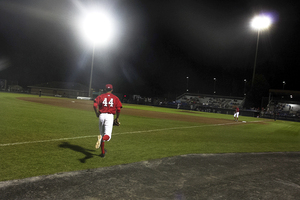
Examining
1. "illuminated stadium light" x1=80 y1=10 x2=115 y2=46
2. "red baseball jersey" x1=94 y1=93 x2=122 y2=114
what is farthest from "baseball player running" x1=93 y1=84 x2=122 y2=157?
"illuminated stadium light" x1=80 y1=10 x2=115 y2=46

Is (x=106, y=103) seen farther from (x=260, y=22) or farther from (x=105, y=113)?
(x=260, y=22)

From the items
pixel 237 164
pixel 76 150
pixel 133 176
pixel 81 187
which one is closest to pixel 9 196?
pixel 81 187

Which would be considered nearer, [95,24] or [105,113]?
[105,113]

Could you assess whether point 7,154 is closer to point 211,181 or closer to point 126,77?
point 211,181

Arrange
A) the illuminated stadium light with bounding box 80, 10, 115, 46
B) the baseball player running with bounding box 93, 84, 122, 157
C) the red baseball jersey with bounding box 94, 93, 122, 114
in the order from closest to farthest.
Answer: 1. the baseball player running with bounding box 93, 84, 122, 157
2. the red baseball jersey with bounding box 94, 93, 122, 114
3. the illuminated stadium light with bounding box 80, 10, 115, 46

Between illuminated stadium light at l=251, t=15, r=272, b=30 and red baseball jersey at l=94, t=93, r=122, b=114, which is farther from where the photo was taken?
illuminated stadium light at l=251, t=15, r=272, b=30

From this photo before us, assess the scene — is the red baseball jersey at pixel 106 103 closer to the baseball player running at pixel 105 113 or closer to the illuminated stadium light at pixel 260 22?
the baseball player running at pixel 105 113

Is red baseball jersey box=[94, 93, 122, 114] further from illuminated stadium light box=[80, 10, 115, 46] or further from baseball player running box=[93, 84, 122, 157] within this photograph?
illuminated stadium light box=[80, 10, 115, 46]

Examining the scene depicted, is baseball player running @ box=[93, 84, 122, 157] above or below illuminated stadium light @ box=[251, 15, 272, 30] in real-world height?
below

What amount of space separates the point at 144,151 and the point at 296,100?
43.5m

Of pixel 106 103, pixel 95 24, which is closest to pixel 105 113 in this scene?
pixel 106 103

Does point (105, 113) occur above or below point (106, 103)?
below

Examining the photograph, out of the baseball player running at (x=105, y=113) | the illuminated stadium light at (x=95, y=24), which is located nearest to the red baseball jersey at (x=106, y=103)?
the baseball player running at (x=105, y=113)

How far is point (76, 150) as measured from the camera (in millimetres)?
6426
